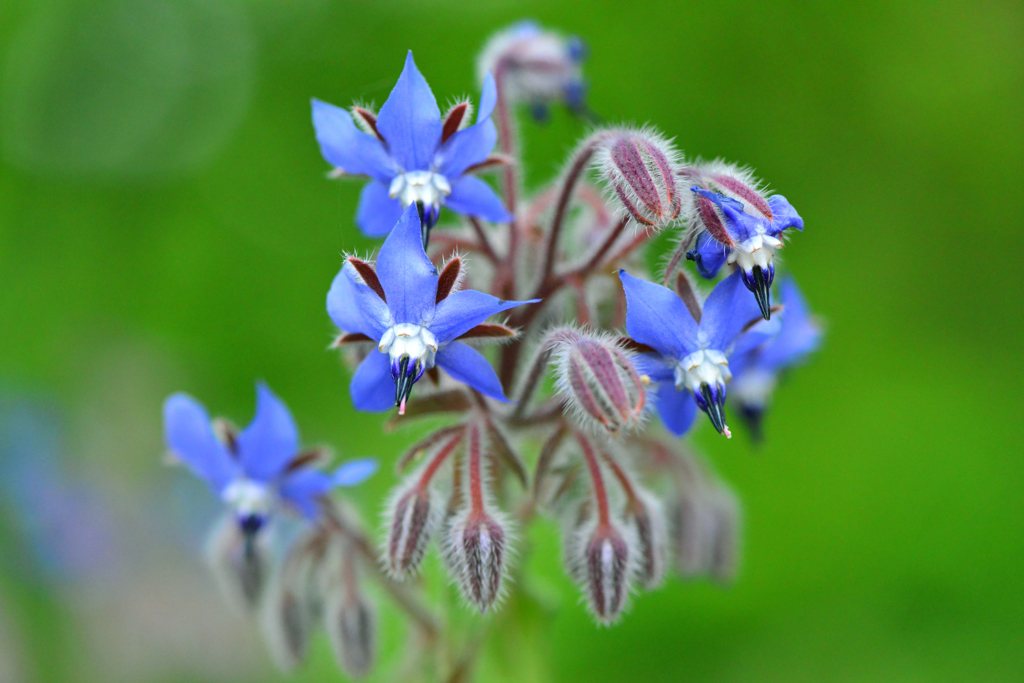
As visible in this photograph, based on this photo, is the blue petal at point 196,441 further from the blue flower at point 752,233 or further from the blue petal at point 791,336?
the blue petal at point 791,336

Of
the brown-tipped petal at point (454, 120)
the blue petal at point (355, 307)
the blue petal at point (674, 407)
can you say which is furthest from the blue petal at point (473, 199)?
the blue petal at point (674, 407)

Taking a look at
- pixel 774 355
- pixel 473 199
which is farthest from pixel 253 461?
pixel 774 355

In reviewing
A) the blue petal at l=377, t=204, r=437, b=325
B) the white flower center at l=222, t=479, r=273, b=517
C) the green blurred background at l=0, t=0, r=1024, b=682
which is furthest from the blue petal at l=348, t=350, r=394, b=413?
the green blurred background at l=0, t=0, r=1024, b=682

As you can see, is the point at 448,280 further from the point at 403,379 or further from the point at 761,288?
the point at 761,288

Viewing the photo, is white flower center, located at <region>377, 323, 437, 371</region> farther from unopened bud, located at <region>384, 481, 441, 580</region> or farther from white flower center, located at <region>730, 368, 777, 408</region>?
white flower center, located at <region>730, 368, 777, 408</region>

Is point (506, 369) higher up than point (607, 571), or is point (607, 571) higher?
point (506, 369)
